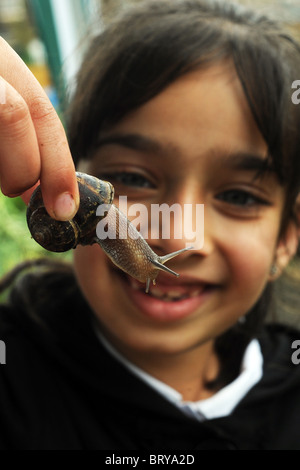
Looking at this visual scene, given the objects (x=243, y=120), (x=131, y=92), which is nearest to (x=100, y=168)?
(x=131, y=92)

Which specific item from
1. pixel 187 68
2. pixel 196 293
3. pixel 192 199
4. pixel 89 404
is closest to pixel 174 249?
pixel 192 199

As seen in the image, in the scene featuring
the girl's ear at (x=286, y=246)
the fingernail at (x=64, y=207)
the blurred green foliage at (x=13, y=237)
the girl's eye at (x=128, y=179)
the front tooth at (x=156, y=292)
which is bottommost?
the blurred green foliage at (x=13, y=237)

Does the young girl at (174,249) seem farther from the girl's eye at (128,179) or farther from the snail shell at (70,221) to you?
the snail shell at (70,221)

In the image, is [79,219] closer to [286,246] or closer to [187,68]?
[187,68]

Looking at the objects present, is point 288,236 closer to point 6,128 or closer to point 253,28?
point 253,28

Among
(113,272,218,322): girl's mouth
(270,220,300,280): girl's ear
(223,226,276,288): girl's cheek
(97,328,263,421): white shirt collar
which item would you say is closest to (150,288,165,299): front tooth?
(113,272,218,322): girl's mouth

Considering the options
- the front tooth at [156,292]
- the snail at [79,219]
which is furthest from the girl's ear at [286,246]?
the snail at [79,219]
